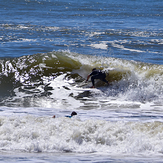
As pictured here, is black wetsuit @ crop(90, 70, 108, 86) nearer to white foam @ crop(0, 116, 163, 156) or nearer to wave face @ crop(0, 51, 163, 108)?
wave face @ crop(0, 51, 163, 108)

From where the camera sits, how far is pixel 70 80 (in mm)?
14578

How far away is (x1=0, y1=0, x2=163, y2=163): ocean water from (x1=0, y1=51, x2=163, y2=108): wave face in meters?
0.04

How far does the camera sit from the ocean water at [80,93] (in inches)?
244

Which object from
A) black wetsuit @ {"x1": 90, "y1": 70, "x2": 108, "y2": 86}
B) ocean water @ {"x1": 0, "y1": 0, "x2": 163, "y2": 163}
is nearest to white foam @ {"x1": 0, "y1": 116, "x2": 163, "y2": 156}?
ocean water @ {"x1": 0, "y1": 0, "x2": 163, "y2": 163}

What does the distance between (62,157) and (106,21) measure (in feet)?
99.8

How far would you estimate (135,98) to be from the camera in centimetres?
1209

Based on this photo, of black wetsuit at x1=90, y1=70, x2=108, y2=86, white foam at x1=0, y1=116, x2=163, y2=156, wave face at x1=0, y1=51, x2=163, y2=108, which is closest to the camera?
white foam at x1=0, y1=116, x2=163, y2=156

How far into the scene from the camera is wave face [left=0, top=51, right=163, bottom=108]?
12.2m

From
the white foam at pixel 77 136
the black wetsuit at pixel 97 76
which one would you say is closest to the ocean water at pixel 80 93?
the white foam at pixel 77 136

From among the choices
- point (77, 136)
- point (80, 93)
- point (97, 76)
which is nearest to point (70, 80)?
point (97, 76)

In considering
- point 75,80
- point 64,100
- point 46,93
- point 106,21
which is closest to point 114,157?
point 64,100

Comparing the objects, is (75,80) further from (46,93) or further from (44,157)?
(44,157)

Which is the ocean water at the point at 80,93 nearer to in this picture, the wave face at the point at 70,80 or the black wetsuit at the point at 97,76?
the wave face at the point at 70,80

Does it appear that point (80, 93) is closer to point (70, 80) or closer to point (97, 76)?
point (97, 76)
